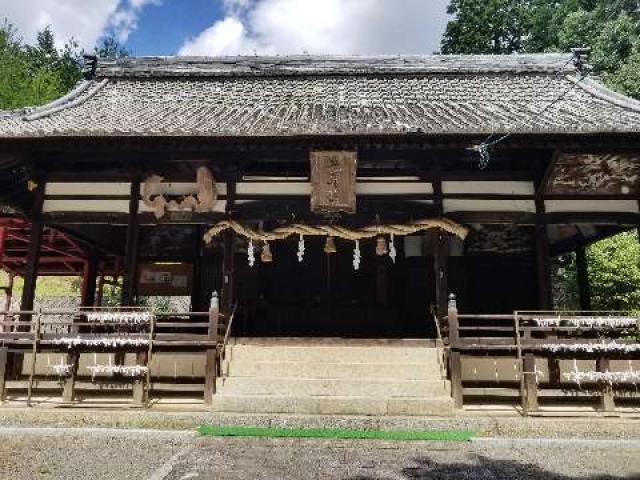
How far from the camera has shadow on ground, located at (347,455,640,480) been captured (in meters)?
5.32

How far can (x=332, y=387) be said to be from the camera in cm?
879

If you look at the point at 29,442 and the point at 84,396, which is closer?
the point at 29,442

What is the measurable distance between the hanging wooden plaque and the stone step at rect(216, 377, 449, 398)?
3553mm

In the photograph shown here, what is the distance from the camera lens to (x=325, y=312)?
1334cm

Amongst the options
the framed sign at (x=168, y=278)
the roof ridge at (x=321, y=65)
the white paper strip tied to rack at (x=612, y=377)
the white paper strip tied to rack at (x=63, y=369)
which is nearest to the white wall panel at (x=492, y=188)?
the white paper strip tied to rack at (x=612, y=377)

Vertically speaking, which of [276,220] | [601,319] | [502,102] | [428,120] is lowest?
[601,319]

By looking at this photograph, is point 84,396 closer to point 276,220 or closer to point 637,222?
point 276,220

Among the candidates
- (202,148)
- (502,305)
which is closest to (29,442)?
(202,148)

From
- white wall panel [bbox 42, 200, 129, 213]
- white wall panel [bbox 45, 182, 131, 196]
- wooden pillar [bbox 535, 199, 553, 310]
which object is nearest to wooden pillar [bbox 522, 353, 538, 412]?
wooden pillar [bbox 535, 199, 553, 310]

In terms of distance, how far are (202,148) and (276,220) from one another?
2.31 m

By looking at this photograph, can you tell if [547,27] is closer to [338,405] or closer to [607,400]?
[607,400]

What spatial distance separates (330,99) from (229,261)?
612cm

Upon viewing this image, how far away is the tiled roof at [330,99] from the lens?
993cm

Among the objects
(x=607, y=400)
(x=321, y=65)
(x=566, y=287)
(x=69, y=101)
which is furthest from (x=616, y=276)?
(x=69, y=101)
